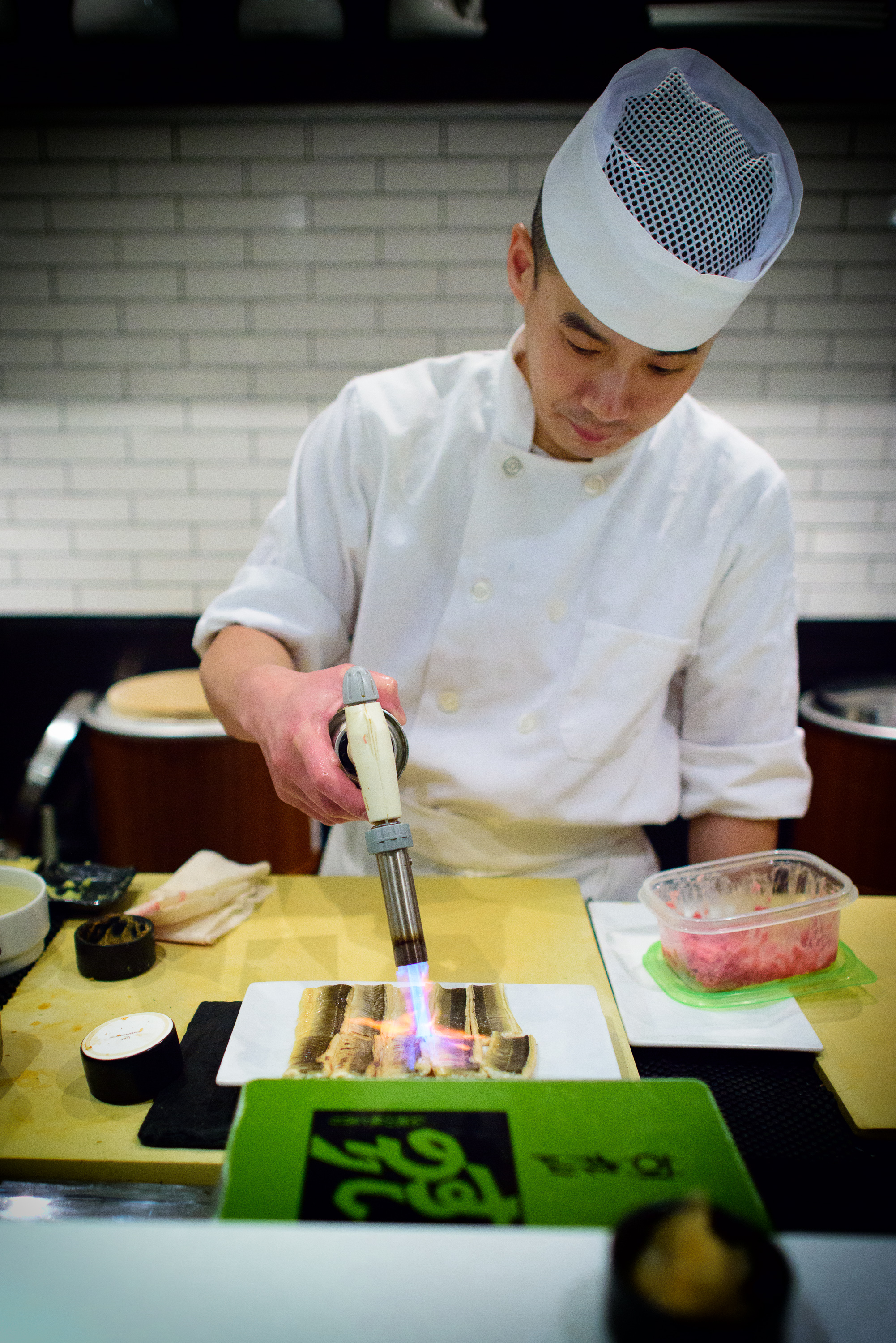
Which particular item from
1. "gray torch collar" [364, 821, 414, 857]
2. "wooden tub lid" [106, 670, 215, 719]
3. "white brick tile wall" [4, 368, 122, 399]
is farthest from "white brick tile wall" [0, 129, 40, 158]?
"gray torch collar" [364, 821, 414, 857]

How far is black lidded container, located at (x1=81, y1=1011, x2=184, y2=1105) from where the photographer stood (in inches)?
33.9

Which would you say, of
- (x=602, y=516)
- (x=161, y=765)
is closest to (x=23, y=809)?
(x=161, y=765)

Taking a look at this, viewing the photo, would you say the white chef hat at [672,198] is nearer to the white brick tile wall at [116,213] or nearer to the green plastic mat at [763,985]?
the green plastic mat at [763,985]

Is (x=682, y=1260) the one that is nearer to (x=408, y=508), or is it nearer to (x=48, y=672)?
(x=408, y=508)

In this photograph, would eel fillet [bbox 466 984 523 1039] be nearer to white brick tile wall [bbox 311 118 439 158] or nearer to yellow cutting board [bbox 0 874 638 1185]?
yellow cutting board [bbox 0 874 638 1185]

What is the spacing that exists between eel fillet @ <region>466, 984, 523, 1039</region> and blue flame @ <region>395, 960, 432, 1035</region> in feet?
0.15

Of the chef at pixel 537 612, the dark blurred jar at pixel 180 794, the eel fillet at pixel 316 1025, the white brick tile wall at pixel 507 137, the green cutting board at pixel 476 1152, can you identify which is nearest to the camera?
the green cutting board at pixel 476 1152

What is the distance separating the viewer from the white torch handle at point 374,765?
96 cm

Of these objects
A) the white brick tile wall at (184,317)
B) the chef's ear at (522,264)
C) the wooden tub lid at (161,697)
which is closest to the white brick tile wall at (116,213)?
the white brick tile wall at (184,317)

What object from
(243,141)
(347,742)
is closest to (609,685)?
(347,742)

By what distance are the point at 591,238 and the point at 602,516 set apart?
49 cm

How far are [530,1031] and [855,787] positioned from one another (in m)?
1.89

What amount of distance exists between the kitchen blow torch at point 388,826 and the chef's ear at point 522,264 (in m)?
0.71

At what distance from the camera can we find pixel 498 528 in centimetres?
148
